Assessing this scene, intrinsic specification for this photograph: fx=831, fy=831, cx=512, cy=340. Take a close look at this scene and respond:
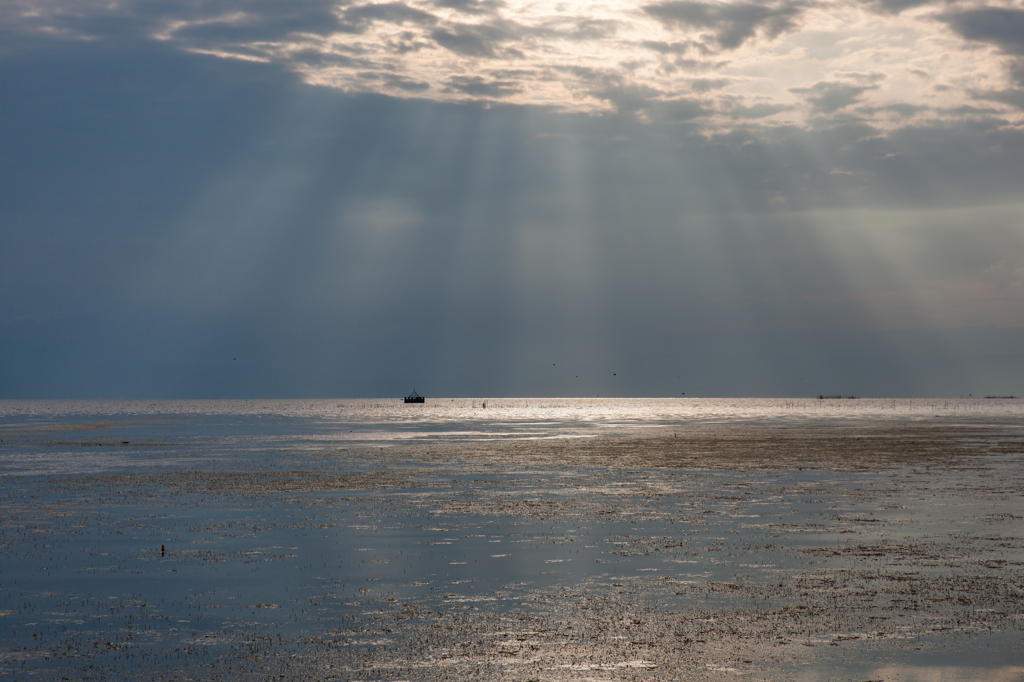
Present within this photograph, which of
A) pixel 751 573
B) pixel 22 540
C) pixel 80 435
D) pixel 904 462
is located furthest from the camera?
pixel 80 435

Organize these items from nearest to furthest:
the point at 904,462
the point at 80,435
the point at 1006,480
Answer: the point at 1006,480, the point at 904,462, the point at 80,435

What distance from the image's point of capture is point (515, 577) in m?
25.3

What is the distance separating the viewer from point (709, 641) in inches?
737

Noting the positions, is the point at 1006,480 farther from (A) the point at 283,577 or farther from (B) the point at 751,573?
(A) the point at 283,577

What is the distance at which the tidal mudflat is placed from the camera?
17625 mm

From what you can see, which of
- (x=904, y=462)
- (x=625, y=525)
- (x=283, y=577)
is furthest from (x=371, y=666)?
(x=904, y=462)

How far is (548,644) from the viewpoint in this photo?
60.7 feet

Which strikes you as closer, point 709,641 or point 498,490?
point 709,641

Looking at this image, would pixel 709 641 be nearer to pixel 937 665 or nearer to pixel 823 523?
pixel 937 665

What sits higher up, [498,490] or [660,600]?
[660,600]

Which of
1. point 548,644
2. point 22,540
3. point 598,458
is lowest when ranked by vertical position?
point 598,458

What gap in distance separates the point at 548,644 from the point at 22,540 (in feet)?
76.6

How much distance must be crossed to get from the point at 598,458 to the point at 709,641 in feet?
162

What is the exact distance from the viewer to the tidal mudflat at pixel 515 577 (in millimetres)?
17625
